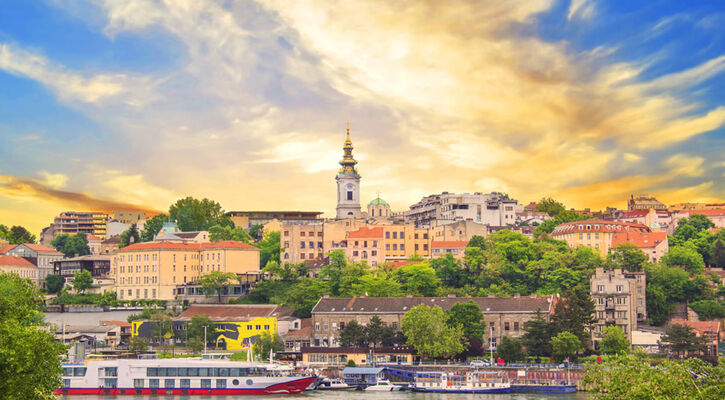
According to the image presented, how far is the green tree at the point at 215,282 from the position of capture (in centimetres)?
9725

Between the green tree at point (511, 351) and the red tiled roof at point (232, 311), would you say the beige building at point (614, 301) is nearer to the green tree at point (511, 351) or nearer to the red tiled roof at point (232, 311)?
the green tree at point (511, 351)

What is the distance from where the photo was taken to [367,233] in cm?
10556

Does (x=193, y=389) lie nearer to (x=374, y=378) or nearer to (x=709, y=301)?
(x=374, y=378)

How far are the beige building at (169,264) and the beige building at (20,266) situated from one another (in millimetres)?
14934

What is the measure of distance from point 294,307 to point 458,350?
20.5m

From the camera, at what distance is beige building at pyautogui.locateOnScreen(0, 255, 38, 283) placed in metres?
111

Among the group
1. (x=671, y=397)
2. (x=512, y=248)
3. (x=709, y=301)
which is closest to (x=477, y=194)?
(x=512, y=248)

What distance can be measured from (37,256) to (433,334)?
6936 centimetres

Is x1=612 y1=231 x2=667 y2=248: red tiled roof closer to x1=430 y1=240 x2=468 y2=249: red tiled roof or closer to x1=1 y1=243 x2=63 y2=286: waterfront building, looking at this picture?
x1=430 y1=240 x2=468 y2=249: red tiled roof

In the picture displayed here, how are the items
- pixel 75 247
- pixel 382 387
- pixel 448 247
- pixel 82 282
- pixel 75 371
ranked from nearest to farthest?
pixel 382 387, pixel 75 371, pixel 82 282, pixel 448 247, pixel 75 247

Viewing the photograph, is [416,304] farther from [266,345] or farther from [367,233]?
[367,233]

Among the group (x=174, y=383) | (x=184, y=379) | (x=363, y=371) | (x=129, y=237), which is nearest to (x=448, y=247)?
(x=363, y=371)

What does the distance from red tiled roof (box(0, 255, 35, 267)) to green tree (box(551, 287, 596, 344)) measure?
227 ft

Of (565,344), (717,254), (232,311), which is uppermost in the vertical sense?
(717,254)
